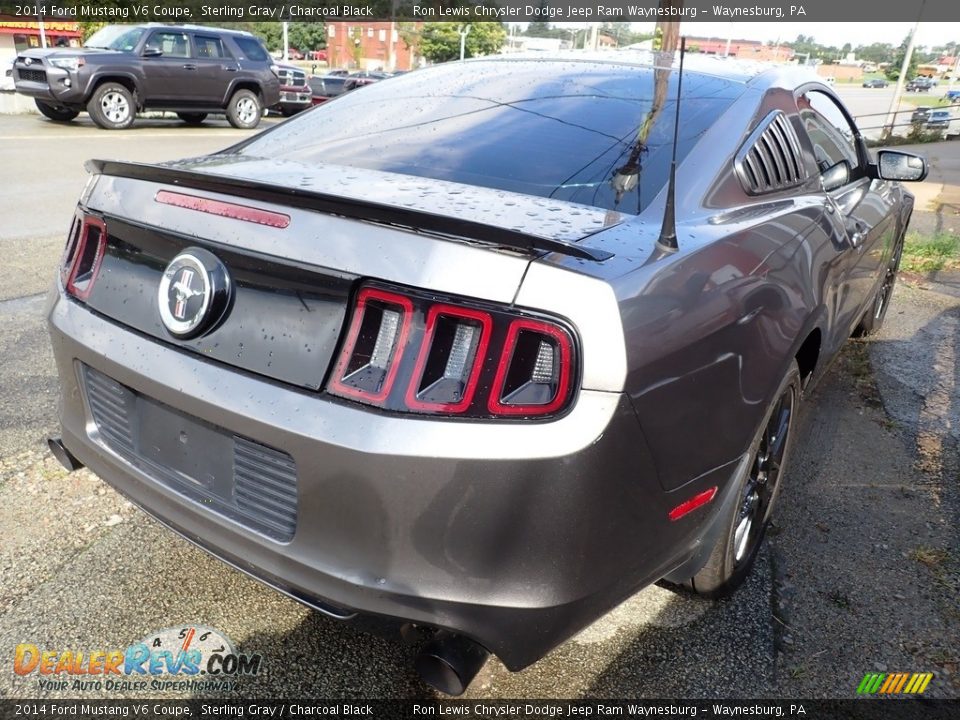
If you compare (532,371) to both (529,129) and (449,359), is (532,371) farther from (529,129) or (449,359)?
(529,129)

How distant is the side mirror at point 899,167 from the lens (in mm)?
3605

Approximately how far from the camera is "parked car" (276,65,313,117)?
1941 centimetres

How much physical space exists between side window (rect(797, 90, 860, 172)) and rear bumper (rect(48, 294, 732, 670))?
2.01m

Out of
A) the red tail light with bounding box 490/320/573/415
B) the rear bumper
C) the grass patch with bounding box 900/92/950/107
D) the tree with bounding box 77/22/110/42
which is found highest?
the tree with bounding box 77/22/110/42

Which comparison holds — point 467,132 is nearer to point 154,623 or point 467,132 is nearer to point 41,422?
point 154,623

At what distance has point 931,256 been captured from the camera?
7.61 meters

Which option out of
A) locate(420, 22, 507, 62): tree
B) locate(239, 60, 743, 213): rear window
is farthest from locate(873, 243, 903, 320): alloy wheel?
locate(420, 22, 507, 62): tree

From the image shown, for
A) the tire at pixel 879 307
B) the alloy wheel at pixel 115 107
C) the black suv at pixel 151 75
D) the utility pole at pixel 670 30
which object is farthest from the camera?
the alloy wheel at pixel 115 107

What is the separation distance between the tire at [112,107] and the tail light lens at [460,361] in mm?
14264

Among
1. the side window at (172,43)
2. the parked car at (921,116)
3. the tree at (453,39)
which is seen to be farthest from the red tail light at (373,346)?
the tree at (453,39)

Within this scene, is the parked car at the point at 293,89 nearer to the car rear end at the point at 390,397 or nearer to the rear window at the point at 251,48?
the rear window at the point at 251,48

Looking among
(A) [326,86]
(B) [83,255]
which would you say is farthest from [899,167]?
(A) [326,86]

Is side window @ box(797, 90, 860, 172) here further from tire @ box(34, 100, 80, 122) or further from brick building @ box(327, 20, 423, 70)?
brick building @ box(327, 20, 423, 70)

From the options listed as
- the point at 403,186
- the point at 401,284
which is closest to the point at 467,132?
the point at 403,186
